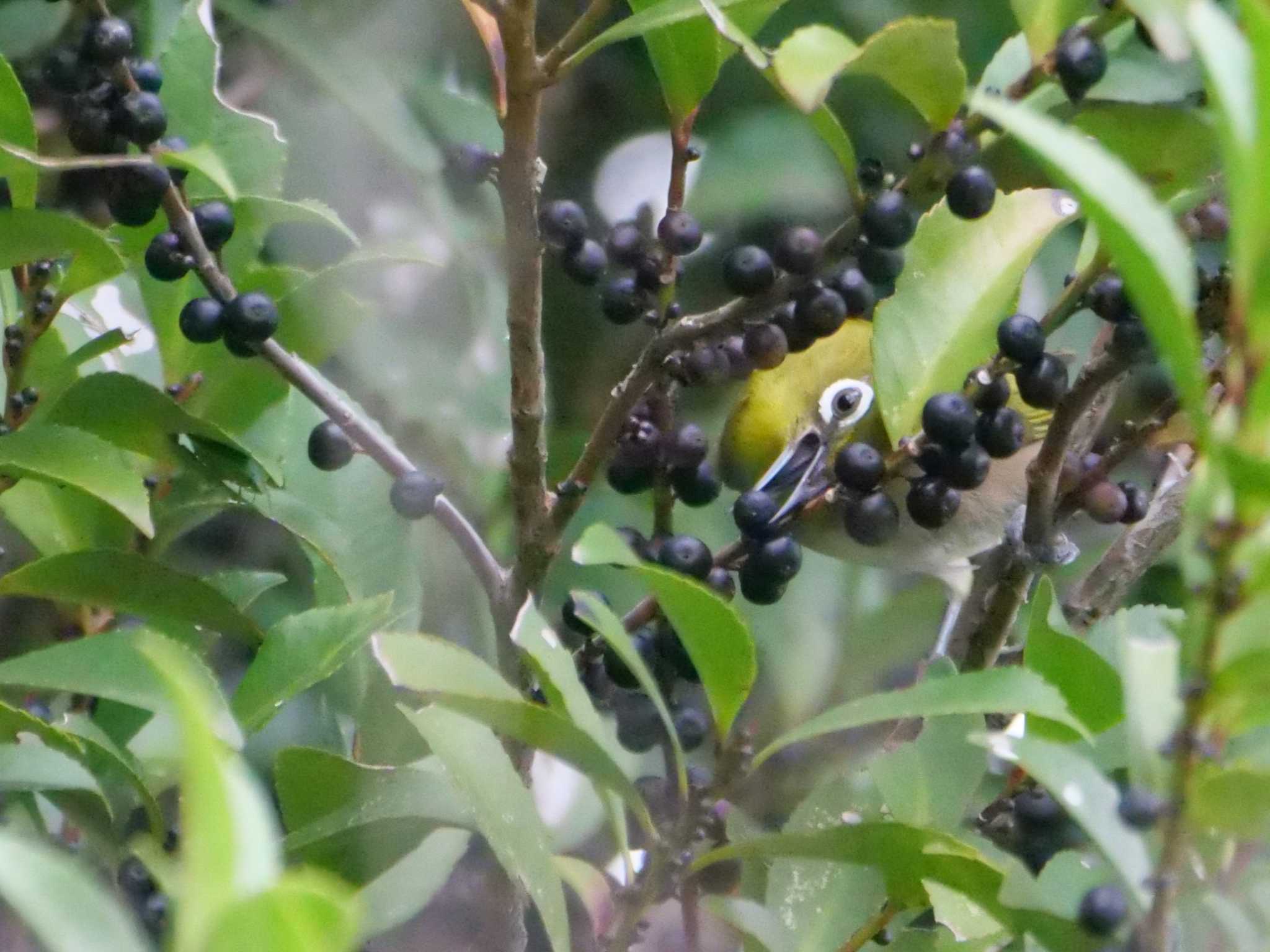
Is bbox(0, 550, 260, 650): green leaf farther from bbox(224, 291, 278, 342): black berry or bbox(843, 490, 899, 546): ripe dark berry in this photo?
bbox(843, 490, 899, 546): ripe dark berry

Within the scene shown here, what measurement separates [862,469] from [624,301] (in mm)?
193

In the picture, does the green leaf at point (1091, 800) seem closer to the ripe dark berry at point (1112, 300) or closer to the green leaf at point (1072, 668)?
the green leaf at point (1072, 668)

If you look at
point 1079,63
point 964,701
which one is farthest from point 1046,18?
point 964,701

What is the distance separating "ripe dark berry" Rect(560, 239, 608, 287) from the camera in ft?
2.86

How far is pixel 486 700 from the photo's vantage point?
583 mm

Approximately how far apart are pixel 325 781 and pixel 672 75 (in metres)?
0.44

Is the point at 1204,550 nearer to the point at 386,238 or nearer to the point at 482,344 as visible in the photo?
the point at 482,344

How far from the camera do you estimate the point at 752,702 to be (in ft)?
4.24

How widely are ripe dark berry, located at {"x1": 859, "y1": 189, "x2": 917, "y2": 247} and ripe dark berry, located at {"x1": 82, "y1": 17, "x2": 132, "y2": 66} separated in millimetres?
422

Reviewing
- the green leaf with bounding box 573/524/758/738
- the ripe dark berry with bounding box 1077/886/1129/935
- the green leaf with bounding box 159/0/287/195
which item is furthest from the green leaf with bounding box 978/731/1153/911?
the green leaf with bounding box 159/0/287/195

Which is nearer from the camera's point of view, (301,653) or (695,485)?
(301,653)

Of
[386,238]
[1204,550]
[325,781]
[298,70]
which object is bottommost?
[325,781]

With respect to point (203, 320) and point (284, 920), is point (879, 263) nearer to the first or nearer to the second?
point (203, 320)

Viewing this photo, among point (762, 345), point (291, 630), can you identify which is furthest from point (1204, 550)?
point (291, 630)
